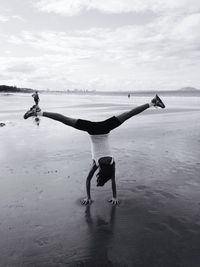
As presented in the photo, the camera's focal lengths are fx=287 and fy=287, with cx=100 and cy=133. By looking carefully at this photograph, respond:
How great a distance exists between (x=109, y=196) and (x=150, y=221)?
1707 millimetres

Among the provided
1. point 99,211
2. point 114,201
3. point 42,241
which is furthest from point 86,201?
point 42,241

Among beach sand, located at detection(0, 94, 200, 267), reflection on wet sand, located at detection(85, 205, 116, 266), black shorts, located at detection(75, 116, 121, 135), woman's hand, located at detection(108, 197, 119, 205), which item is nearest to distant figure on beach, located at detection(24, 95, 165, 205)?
black shorts, located at detection(75, 116, 121, 135)

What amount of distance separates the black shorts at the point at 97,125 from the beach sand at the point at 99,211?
76.5 inches

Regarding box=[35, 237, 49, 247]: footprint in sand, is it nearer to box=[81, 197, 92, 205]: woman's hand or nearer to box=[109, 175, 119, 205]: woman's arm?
box=[81, 197, 92, 205]: woman's hand

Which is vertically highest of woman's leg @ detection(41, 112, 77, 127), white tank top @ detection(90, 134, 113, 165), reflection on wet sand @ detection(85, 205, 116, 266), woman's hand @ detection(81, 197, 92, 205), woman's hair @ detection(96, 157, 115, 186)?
woman's leg @ detection(41, 112, 77, 127)

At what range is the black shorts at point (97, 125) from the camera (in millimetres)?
6477

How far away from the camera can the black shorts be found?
6477 mm

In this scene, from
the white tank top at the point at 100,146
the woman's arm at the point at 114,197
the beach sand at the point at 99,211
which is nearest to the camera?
the beach sand at the point at 99,211

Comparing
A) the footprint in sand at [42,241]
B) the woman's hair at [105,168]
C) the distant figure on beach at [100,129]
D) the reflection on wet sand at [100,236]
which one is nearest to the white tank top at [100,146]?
the distant figure on beach at [100,129]

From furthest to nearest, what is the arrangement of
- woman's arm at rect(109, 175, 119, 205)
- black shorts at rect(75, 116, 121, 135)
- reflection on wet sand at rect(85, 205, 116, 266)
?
1. woman's arm at rect(109, 175, 119, 205)
2. black shorts at rect(75, 116, 121, 135)
3. reflection on wet sand at rect(85, 205, 116, 266)

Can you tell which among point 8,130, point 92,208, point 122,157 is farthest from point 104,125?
point 8,130

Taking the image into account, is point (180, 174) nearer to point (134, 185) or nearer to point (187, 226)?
point (134, 185)

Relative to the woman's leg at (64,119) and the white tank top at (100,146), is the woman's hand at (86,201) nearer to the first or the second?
the white tank top at (100,146)

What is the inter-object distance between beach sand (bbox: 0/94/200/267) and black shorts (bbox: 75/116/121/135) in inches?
76.5
